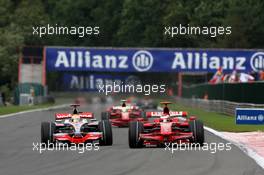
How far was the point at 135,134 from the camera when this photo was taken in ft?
66.8

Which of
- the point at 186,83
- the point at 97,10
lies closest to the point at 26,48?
the point at 186,83

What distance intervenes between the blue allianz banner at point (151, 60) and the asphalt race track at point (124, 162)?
4850 cm

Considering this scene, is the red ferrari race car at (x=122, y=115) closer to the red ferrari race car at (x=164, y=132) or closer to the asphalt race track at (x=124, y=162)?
the asphalt race track at (x=124, y=162)

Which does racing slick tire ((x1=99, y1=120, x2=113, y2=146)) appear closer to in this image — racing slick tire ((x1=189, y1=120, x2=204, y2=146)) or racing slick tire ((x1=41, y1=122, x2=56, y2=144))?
racing slick tire ((x1=41, y1=122, x2=56, y2=144))

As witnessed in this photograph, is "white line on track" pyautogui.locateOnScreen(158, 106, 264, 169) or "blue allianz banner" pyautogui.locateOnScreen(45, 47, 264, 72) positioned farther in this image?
"blue allianz banner" pyautogui.locateOnScreen(45, 47, 264, 72)

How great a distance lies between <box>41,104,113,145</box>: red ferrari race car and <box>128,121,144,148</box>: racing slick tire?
809 mm

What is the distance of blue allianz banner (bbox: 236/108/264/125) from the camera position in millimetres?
18547

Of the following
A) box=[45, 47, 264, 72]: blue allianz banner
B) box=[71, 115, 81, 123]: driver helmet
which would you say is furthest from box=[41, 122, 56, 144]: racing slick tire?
box=[45, 47, 264, 72]: blue allianz banner

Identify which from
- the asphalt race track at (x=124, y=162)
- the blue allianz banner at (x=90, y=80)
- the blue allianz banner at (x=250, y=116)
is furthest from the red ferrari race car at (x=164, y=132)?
the blue allianz banner at (x=90, y=80)

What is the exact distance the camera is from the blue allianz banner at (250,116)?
18547mm

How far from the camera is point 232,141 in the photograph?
2284 cm

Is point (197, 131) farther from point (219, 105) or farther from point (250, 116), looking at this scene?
point (219, 105)

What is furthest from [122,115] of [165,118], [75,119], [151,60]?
[151,60]

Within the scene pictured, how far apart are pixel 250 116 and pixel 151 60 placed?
52.0 meters
